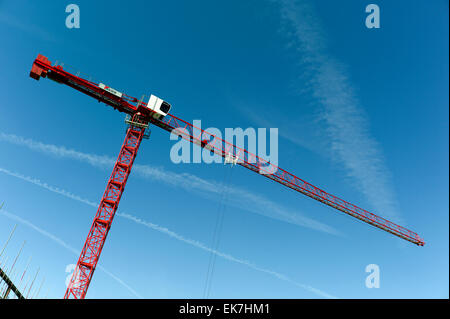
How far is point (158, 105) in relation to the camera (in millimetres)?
45719

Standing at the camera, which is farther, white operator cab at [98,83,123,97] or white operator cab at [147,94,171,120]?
white operator cab at [147,94,171,120]

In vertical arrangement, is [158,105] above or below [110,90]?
Result: above

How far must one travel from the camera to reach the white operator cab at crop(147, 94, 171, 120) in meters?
45.6

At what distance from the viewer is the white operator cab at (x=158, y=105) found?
149 feet

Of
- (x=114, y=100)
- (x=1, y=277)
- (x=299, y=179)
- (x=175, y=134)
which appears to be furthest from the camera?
(x=299, y=179)

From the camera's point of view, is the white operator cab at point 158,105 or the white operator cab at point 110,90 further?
the white operator cab at point 158,105

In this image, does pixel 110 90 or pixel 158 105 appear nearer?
pixel 110 90

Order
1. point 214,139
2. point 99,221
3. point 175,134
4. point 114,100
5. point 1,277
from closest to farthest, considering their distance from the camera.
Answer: point 1,277
point 99,221
point 114,100
point 175,134
point 214,139
